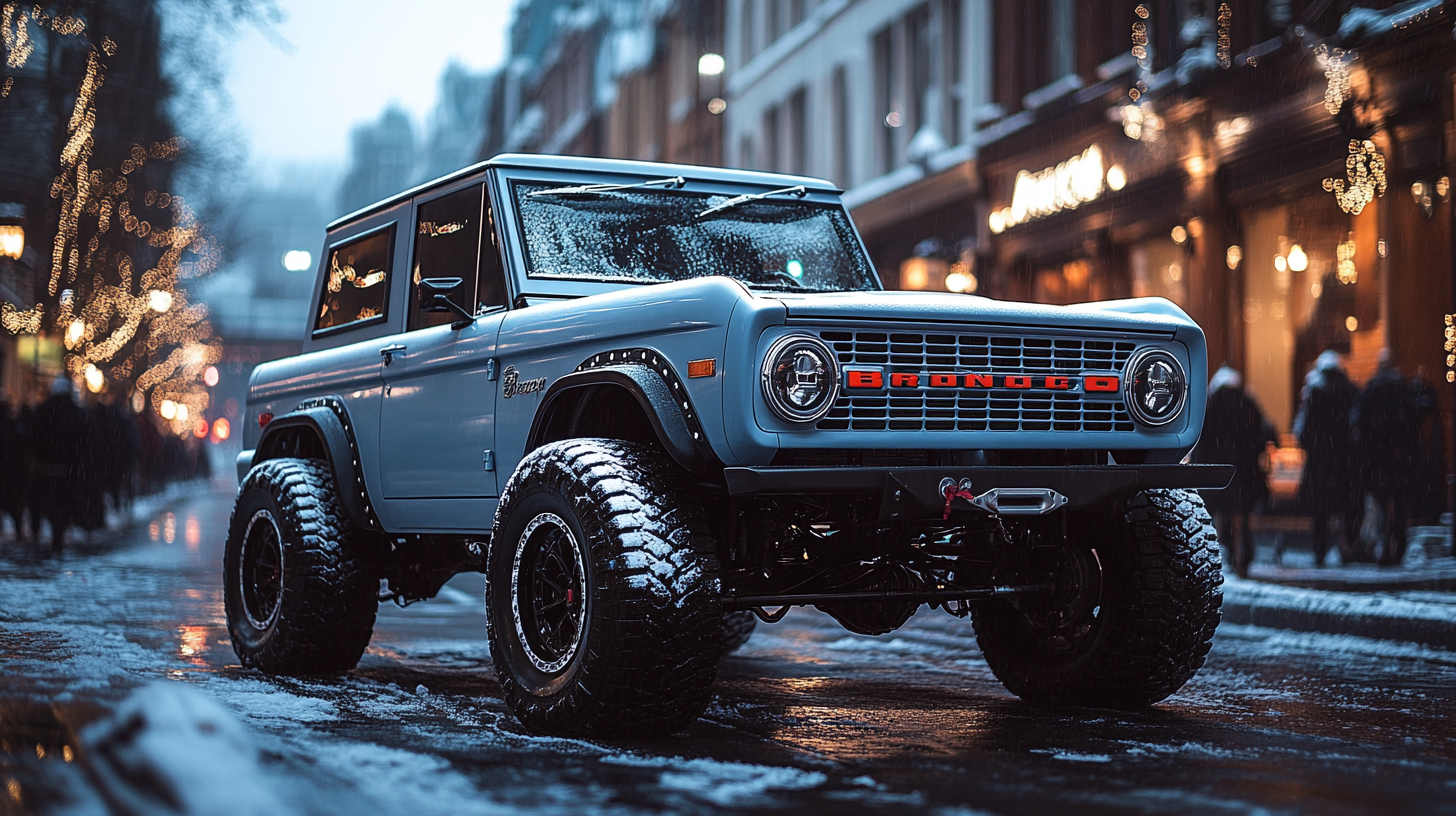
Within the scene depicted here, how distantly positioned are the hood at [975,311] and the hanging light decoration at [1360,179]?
35.2ft

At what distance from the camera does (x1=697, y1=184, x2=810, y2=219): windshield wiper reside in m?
7.56

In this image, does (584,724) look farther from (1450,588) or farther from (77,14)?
(77,14)

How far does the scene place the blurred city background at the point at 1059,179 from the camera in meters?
15.2

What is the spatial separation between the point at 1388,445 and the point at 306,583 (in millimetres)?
10056

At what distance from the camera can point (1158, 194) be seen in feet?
66.7

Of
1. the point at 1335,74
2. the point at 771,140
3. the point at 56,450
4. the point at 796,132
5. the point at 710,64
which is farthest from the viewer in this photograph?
the point at 771,140

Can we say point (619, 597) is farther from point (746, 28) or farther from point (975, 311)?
point (746, 28)

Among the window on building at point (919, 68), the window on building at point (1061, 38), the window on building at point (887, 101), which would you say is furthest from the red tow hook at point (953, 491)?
the window on building at point (887, 101)

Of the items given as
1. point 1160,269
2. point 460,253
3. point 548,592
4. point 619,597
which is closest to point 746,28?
point 1160,269

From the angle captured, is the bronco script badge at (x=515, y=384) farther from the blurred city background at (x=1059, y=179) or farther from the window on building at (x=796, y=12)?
the window on building at (x=796, y=12)

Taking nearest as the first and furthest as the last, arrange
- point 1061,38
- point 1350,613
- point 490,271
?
1. point 490,271
2. point 1350,613
3. point 1061,38

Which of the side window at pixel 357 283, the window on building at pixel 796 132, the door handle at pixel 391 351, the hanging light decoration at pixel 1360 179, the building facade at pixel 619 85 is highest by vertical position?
the building facade at pixel 619 85

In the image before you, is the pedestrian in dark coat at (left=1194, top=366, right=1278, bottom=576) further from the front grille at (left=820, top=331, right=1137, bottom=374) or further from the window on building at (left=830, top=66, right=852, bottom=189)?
the window on building at (left=830, top=66, right=852, bottom=189)

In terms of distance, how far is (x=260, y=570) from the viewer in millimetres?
8141
